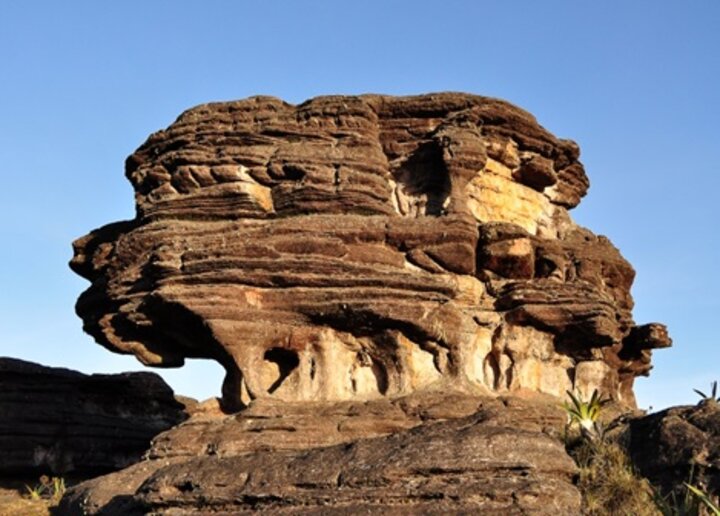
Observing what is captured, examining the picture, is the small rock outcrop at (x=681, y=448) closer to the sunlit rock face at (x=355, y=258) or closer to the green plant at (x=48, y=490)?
the sunlit rock face at (x=355, y=258)

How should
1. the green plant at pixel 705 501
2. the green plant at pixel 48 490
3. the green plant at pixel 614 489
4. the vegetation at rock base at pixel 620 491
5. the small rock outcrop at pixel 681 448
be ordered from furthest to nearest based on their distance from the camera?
the green plant at pixel 48 490, the small rock outcrop at pixel 681 448, the green plant at pixel 614 489, the vegetation at rock base at pixel 620 491, the green plant at pixel 705 501

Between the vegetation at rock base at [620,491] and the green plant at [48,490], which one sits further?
the green plant at [48,490]

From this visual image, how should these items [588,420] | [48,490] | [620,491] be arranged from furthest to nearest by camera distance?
[48,490], [588,420], [620,491]

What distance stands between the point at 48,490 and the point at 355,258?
38.1ft

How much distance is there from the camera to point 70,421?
120 feet

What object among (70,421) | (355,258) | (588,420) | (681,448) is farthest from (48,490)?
(681,448)

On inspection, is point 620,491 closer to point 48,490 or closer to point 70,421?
point 48,490

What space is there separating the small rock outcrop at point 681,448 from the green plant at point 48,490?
1528 centimetres

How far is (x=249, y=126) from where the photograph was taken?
1315 inches

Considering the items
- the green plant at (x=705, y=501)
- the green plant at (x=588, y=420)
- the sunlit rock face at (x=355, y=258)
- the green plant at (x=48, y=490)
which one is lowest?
the green plant at (x=705, y=501)

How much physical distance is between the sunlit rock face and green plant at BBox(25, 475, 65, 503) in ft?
15.3

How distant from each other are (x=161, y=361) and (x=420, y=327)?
8.88 m

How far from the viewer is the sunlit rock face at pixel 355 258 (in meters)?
30.2

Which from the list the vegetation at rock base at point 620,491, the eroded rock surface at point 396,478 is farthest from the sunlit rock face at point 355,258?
the eroded rock surface at point 396,478
